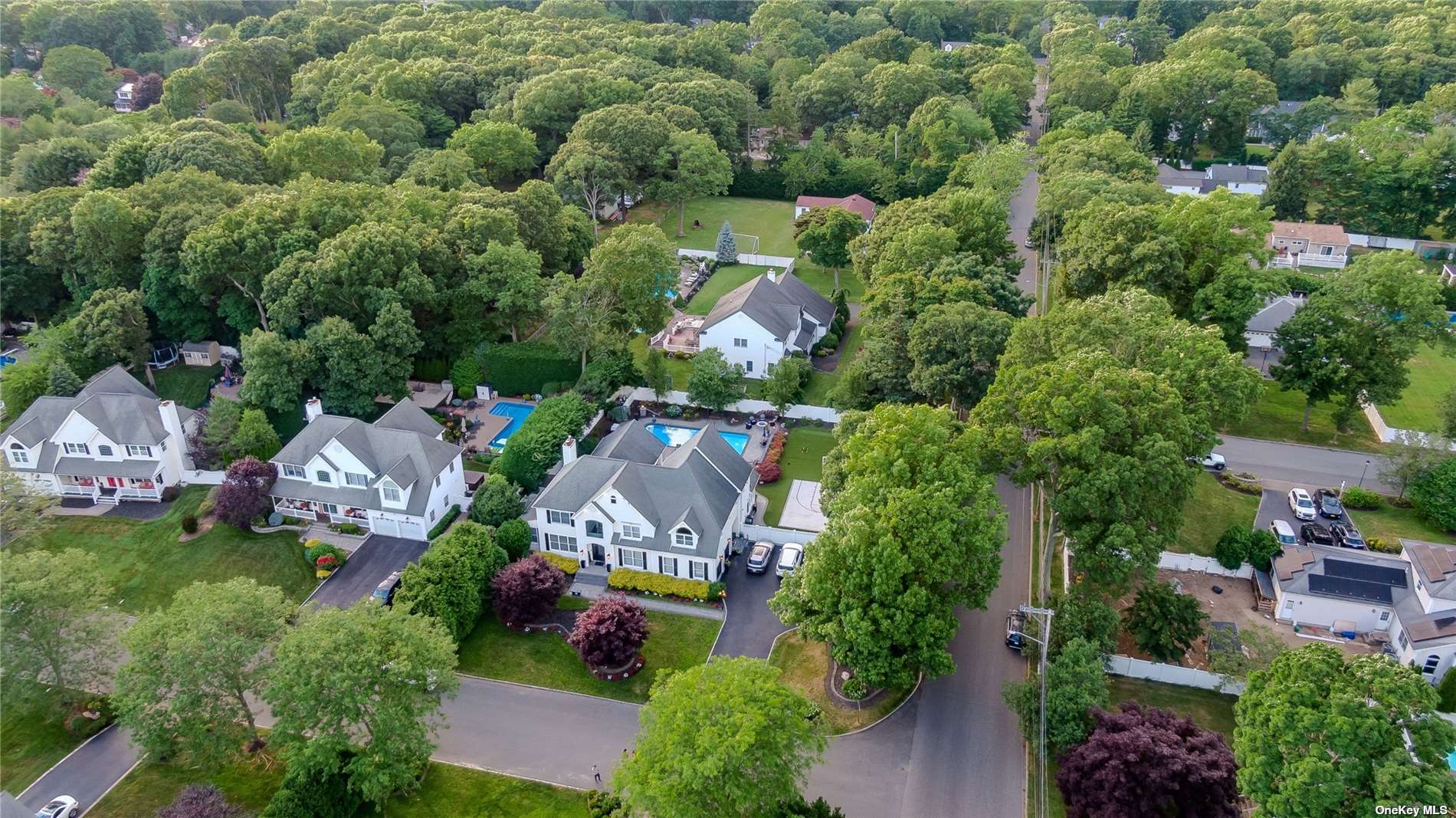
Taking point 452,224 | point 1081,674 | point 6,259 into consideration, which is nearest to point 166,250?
point 6,259

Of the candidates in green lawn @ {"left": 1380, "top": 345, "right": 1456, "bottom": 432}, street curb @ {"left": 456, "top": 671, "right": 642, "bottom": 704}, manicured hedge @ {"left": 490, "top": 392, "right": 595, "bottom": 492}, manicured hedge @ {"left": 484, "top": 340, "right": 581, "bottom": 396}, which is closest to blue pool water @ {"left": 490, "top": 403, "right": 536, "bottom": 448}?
manicured hedge @ {"left": 484, "top": 340, "right": 581, "bottom": 396}

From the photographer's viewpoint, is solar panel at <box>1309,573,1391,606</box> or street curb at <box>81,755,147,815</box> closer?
street curb at <box>81,755,147,815</box>

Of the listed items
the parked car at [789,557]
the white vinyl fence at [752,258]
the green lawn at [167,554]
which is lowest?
the white vinyl fence at [752,258]

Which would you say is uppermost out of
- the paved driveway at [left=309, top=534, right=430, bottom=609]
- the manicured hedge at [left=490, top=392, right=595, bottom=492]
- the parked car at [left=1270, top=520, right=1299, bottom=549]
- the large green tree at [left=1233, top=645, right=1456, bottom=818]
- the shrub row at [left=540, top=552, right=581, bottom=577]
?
the large green tree at [left=1233, top=645, right=1456, bottom=818]

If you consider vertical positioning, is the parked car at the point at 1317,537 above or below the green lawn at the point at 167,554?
above

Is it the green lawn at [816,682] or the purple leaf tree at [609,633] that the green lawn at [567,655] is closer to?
the purple leaf tree at [609,633]

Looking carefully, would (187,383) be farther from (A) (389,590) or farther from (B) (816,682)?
(B) (816,682)

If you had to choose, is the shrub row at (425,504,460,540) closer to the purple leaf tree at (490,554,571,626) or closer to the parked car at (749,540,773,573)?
the purple leaf tree at (490,554,571,626)

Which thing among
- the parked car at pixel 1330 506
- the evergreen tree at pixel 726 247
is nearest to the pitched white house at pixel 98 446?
the evergreen tree at pixel 726 247
